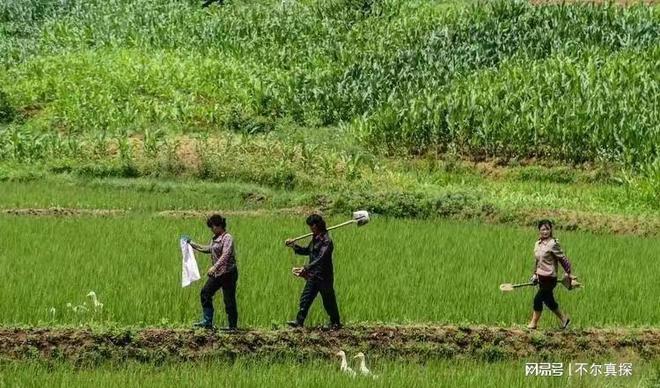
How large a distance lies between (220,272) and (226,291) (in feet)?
0.56

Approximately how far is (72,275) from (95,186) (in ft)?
29.1

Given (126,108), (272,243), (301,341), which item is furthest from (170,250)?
(126,108)

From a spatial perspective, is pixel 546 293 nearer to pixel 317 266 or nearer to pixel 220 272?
pixel 317 266

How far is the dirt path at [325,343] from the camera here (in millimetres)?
9594

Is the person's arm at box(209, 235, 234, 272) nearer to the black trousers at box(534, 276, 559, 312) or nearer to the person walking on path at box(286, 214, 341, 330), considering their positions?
the person walking on path at box(286, 214, 341, 330)

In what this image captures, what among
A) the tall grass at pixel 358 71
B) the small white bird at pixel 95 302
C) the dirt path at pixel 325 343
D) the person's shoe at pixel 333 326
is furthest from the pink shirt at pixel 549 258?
the tall grass at pixel 358 71

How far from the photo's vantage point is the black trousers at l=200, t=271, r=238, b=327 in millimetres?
10008

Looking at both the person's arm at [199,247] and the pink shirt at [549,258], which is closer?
the person's arm at [199,247]

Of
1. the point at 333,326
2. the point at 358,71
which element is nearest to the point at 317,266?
the point at 333,326

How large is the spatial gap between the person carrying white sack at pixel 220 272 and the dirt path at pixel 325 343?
0.61 ft

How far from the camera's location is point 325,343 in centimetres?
999

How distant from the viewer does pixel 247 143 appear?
2264cm

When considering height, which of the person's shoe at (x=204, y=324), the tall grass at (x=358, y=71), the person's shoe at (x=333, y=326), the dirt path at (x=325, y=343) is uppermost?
the tall grass at (x=358, y=71)

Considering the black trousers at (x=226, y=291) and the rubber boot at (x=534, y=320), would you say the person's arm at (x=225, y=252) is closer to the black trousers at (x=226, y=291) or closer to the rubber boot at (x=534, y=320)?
the black trousers at (x=226, y=291)
